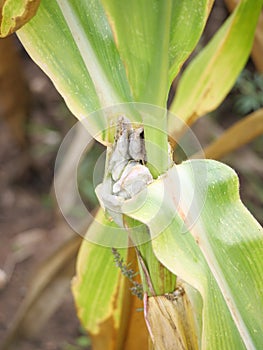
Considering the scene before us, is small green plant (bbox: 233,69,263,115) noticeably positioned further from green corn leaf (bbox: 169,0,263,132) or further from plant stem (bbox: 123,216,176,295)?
plant stem (bbox: 123,216,176,295)

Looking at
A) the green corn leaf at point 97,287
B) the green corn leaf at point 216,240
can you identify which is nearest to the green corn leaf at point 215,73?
the green corn leaf at point 97,287

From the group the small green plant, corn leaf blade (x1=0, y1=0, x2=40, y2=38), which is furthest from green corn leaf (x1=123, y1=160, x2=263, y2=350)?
the small green plant

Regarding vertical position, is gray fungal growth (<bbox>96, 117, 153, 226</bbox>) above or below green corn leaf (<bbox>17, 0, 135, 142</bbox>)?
below

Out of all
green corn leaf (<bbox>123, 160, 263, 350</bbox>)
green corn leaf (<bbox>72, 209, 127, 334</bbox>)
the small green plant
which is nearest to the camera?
green corn leaf (<bbox>123, 160, 263, 350</bbox>)

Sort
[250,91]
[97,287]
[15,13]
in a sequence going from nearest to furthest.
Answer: [15,13], [97,287], [250,91]

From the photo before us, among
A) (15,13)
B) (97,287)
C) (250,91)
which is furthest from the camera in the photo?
(250,91)

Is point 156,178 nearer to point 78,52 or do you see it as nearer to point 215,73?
point 78,52

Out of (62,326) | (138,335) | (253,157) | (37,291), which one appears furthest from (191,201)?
(253,157)

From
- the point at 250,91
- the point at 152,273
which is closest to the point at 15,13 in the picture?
the point at 152,273
